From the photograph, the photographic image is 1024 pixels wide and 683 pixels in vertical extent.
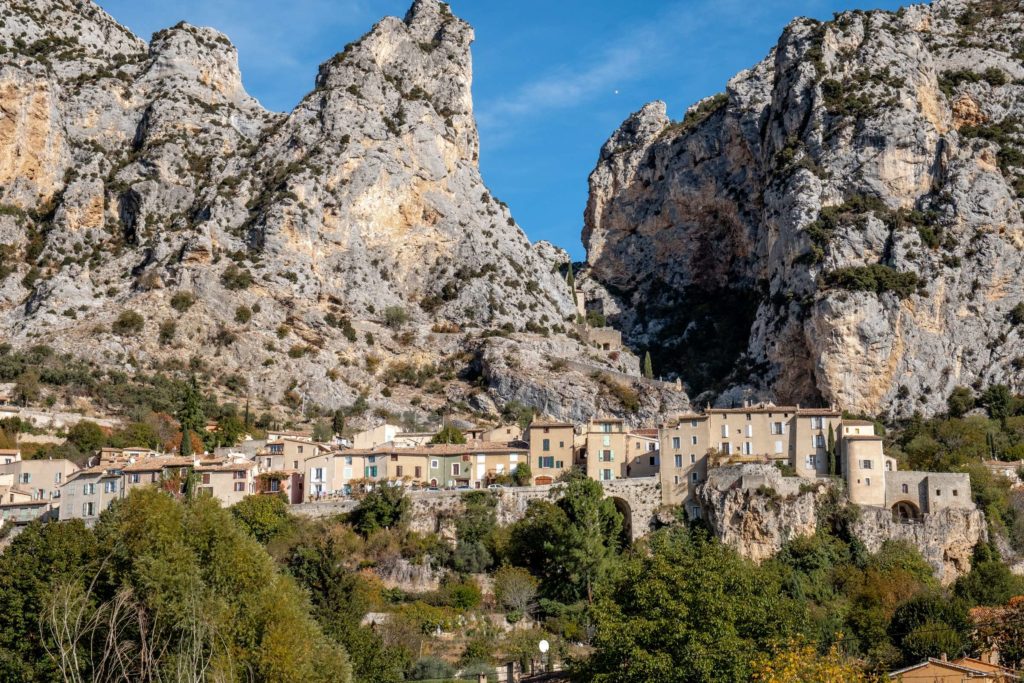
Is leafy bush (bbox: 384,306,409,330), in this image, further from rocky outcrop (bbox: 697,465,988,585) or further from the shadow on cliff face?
rocky outcrop (bbox: 697,465,988,585)

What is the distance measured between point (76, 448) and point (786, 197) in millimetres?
62820

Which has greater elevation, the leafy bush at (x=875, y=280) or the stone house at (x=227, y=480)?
the leafy bush at (x=875, y=280)

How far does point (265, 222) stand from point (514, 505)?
56.5 meters

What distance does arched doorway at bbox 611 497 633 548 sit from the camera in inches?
2913

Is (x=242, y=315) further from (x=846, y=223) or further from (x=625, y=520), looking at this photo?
(x=846, y=223)

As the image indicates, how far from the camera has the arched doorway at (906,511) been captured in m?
72.8

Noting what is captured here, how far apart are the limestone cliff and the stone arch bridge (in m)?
35.0

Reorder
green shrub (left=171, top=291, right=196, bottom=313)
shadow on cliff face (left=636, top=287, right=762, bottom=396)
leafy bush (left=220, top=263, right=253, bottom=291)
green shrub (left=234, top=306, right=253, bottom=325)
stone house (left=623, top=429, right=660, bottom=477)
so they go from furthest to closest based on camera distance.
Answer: shadow on cliff face (left=636, top=287, right=762, bottom=396)
leafy bush (left=220, top=263, right=253, bottom=291)
green shrub (left=234, top=306, right=253, bottom=325)
green shrub (left=171, top=291, right=196, bottom=313)
stone house (left=623, top=429, right=660, bottom=477)

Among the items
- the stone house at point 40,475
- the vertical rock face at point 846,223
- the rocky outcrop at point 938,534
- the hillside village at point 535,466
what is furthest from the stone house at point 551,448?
the vertical rock face at point 846,223

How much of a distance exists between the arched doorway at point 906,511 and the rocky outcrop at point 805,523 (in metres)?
0.77

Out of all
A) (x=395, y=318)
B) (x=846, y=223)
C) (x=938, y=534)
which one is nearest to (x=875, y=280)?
(x=846, y=223)

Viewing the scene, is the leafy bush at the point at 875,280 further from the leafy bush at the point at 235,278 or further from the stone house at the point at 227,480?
the stone house at the point at 227,480

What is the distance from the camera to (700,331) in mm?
133250

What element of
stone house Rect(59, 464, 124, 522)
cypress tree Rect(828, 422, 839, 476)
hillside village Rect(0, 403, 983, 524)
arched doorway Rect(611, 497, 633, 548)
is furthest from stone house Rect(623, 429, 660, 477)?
stone house Rect(59, 464, 124, 522)
